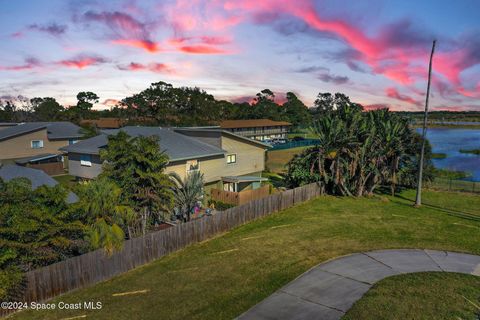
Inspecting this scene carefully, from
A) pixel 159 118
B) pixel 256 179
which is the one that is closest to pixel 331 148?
pixel 256 179

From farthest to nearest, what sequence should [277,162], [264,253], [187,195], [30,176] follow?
[277,162]
[187,195]
[30,176]
[264,253]

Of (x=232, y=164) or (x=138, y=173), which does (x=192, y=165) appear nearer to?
(x=232, y=164)

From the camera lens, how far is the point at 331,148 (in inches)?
1185

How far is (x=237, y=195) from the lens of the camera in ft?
89.3

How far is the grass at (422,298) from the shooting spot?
10836 mm

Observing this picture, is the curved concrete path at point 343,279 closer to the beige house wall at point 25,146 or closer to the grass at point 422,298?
the grass at point 422,298

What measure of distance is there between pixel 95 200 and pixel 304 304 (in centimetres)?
984

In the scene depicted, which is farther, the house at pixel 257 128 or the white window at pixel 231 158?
the house at pixel 257 128

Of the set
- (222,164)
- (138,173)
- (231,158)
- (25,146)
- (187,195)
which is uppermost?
(138,173)

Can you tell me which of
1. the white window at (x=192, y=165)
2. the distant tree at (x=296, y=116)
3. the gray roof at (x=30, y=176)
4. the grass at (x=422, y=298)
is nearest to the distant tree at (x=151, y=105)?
the distant tree at (x=296, y=116)

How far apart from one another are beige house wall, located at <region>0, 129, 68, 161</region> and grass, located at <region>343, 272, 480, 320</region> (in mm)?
47534

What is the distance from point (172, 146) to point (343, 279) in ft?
66.4

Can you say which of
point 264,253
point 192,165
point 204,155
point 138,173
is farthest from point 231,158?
point 264,253

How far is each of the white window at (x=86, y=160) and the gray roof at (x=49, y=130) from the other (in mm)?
17134
